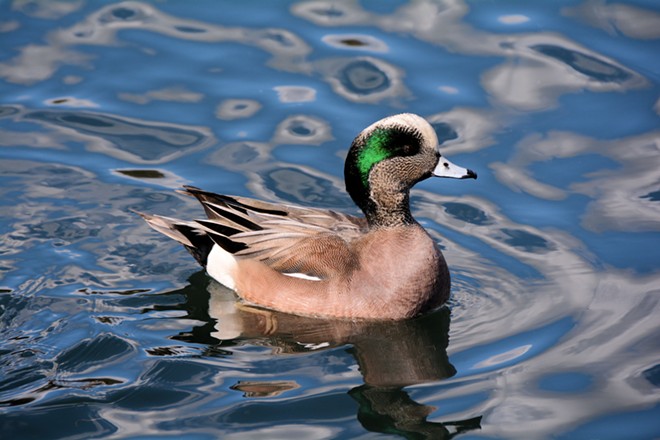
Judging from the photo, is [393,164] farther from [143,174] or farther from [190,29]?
[190,29]

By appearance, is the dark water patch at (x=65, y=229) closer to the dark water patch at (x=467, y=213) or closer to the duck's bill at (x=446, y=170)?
the duck's bill at (x=446, y=170)

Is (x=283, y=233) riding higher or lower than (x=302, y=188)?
higher

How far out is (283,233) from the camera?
780cm

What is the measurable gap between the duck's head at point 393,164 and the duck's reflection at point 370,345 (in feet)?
2.53

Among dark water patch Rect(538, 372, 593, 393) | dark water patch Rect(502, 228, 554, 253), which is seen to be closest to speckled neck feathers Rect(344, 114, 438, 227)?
dark water patch Rect(502, 228, 554, 253)

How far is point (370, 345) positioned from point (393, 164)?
1204mm

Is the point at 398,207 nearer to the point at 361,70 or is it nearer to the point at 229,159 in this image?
the point at 229,159

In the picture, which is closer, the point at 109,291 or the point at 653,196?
the point at 109,291

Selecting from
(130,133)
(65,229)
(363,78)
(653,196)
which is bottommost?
(65,229)

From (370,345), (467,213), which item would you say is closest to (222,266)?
(370,345)

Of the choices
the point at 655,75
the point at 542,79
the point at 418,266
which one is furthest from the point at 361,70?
the point at 418,266

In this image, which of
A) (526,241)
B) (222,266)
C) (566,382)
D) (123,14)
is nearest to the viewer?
(566,382)

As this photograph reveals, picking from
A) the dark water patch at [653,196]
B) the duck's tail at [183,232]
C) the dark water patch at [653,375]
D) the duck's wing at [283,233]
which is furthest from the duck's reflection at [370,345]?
the dark water patch at [653,196]

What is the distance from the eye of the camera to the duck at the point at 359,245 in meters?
7.51
